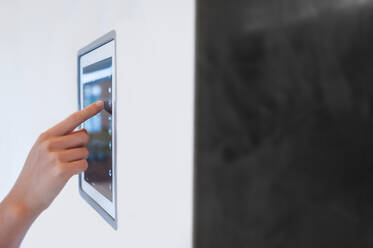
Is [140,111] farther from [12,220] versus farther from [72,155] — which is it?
[12,220]

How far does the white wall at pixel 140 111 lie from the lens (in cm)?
43

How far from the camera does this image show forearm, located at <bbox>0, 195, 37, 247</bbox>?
640mm

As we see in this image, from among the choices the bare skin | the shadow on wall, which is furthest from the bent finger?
the shadow on wall

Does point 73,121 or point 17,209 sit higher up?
point 73,121

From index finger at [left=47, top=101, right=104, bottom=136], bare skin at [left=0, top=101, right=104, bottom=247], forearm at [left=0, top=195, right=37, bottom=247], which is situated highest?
index finger at [left=47, top=101, right=104, bottom=136]

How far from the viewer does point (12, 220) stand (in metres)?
0.64

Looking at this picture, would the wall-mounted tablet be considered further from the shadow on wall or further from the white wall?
the shadow on wall

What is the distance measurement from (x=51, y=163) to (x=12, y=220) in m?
0.15

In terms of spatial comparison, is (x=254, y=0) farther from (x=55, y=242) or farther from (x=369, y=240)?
(x=55, y=242)

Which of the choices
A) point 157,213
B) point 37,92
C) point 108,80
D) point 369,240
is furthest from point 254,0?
point 37,92

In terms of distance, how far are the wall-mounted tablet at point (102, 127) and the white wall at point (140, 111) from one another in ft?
0.08

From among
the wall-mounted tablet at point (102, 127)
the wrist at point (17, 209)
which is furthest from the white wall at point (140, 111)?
the wrist at point (17, 209)

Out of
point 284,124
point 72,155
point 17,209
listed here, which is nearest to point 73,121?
point 72,155

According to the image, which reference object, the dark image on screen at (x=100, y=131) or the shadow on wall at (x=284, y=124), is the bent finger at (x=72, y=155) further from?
the shadow on wall at (x=284, y=124)
